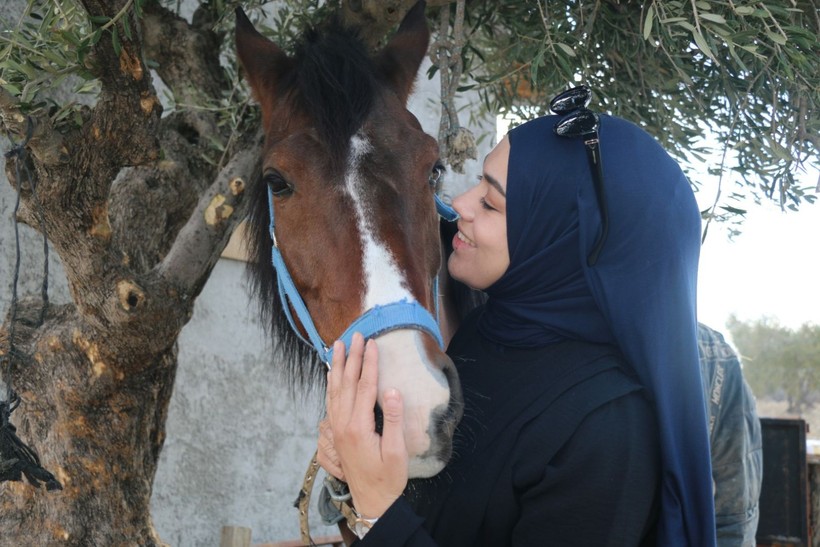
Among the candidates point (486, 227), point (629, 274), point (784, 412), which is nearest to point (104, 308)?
point (486, 227)

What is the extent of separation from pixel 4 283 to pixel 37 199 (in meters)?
1.72

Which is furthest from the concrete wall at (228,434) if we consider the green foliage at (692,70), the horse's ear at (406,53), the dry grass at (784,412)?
the dry grass at (784,412)

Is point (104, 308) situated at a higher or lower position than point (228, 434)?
higher

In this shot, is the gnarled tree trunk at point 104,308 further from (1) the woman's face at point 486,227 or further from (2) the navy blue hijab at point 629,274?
(2) the navy blue hijab at point 629,274

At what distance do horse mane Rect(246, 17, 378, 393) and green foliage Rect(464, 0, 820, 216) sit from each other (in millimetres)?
506

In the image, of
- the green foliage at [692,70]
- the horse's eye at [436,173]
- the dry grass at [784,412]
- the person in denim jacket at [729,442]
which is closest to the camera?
the horse's eye at [436,173]

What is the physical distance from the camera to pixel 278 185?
1816mm

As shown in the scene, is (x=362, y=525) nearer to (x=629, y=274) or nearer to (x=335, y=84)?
(x=629, y=274)

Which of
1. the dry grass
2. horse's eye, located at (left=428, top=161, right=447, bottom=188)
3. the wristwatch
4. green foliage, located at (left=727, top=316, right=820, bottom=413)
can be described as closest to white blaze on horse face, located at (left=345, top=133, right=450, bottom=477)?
the wristwatch

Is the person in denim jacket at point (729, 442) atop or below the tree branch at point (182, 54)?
below

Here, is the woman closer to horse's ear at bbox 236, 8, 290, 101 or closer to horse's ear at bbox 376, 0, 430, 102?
horse's ear at bbox 376, 0, 430, 102

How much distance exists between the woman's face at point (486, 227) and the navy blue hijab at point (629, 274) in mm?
39

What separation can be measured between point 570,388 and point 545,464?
15cm

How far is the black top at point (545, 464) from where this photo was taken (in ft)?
4.58
